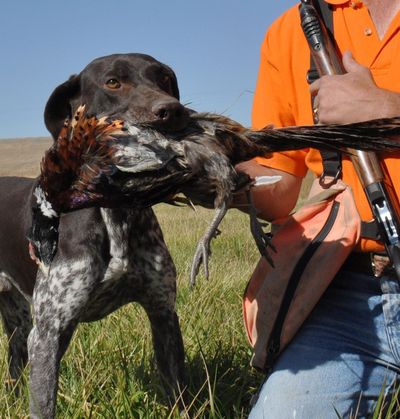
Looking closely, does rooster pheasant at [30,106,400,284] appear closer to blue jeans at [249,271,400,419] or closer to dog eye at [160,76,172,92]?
blue jeans at [249,271,400,419]

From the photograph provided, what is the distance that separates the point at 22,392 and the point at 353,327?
66.4 inches

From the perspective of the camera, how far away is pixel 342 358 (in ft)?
10.3

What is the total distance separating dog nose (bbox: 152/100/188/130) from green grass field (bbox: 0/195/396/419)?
106 centimetres

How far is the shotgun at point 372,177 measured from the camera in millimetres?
2922

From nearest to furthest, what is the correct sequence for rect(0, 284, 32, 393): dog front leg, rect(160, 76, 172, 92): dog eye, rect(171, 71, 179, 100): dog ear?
rect(160, 76, 172, 92): dog eye → rect(171, 71, 179, 100): dog ear → rect(0, 284, 32, 393): dog front leg

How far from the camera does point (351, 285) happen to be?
10.6 ft

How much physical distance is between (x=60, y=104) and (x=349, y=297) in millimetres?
1881

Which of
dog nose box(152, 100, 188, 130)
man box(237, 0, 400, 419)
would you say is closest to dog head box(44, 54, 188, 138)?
dog nose box(152, 100, 188, 130)

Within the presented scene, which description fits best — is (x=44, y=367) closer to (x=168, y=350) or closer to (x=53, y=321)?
(x=53, y=321)

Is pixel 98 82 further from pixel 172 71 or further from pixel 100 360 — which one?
pixel 100 360

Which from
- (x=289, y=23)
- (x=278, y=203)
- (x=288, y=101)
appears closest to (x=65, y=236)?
(x=278, y=203)

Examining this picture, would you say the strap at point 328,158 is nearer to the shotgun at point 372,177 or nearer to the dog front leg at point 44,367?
the shotgun at point 372,177

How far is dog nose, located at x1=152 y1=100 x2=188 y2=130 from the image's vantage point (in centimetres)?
260

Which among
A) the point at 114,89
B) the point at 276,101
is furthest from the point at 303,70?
the point at 114,89
